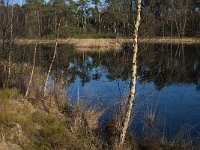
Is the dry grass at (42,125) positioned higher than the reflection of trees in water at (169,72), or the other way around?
the dry grass at (42,125)

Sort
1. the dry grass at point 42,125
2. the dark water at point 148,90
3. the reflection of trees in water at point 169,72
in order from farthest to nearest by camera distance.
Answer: the reflection of trees in water at point 169,72, the dark water at point 148,90, the dry grass at point 42,125

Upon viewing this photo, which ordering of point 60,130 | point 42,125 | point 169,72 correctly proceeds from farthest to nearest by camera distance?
point 169,72
point 42,125
point 60,130

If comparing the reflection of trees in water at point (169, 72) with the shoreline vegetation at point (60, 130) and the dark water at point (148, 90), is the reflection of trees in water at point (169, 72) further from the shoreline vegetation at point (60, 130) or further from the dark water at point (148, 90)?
the shoreline vegetation at point (60, 130)

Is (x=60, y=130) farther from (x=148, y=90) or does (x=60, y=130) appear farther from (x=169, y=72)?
(x=169, y=72)

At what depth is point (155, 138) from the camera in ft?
33.2


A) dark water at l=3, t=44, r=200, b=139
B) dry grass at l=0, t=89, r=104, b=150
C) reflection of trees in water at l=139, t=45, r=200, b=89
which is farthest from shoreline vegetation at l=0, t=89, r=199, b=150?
reflection of trees in water at l=139, t=45, r=200, b=89

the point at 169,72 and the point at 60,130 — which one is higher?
the point at 60,130

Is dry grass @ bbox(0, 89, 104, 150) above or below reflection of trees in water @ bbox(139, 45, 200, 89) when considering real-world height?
above

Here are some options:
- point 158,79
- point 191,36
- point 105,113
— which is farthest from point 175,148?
point 191,36

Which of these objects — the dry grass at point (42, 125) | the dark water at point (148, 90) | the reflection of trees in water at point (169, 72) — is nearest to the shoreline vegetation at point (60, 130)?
the dry grass at point (42, 125)

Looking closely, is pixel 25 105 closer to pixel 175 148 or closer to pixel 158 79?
pixel 175 148

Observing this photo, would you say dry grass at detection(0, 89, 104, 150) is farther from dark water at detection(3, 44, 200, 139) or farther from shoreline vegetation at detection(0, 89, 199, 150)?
dark water at detection(3, 44, 200, 139)

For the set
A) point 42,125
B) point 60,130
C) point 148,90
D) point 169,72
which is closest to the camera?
point 60,130

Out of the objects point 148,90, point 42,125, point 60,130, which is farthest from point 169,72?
point 60,130
